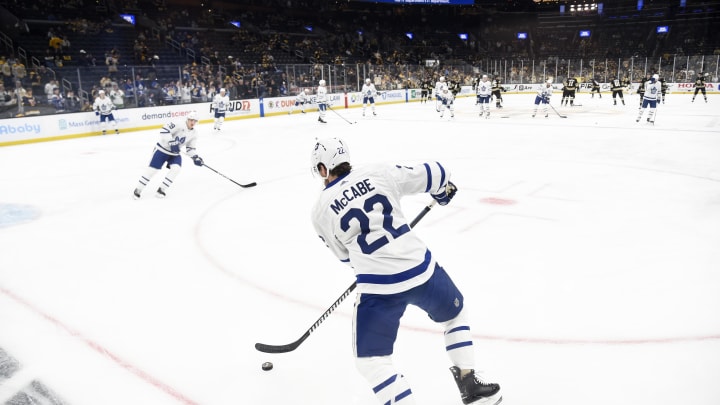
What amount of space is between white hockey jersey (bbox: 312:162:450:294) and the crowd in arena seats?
1419 cm

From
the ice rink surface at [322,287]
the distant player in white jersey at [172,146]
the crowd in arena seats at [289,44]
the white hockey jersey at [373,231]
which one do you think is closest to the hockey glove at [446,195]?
the white hockey jersey at [373,231]

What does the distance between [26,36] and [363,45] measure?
1944 centimetres

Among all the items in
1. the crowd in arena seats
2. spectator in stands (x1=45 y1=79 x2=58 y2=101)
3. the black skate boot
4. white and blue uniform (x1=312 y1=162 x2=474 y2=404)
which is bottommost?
the black skate boot

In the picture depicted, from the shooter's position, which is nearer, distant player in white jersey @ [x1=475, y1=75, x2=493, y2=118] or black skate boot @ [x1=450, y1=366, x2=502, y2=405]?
black skate boot @ [x1=450, y1=366, x2=502, y2=405]

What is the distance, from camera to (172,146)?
7.14 m

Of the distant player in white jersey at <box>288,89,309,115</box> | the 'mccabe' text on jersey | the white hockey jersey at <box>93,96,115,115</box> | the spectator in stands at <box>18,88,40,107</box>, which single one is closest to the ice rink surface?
the 'mccabe' text on jersey

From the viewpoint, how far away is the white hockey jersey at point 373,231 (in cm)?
224

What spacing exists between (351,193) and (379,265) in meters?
0.33

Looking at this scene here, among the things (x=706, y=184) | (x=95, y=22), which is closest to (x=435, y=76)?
(x=95, y=22)

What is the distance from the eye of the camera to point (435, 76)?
28.4 meters

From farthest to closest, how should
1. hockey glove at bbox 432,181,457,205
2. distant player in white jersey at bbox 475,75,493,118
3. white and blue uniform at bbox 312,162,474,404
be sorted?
distant player in white jersey at bbox 475,75,493,118, hockey glove at bbox 432,181,457,205, white and blue uniform at bbox 312,162,474,404

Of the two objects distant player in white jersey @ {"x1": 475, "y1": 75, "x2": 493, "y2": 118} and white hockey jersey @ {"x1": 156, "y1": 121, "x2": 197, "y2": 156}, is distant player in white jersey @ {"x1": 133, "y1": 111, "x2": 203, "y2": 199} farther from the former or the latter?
distant player in white jersey @ {"x1": 475, "y1": 75, "x2": 493, "y2": 118}

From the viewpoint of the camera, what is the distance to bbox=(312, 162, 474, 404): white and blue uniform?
2170 mm

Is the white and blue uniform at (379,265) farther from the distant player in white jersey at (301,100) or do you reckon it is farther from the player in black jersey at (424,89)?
the player in black jersey at (424,89)
